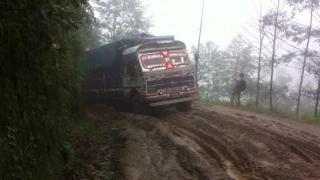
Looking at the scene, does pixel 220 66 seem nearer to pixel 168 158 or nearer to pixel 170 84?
pixel 170 84

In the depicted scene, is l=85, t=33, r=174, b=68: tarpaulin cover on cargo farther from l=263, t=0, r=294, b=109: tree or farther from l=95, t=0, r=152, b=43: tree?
l=95, t=0, r=152, b=43: tree

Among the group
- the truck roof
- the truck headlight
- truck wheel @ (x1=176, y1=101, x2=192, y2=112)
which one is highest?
the truck roof

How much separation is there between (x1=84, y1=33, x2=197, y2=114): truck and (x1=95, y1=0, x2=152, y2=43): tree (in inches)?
733

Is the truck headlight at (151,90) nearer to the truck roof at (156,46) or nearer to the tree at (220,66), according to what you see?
the truck roof at (156,46)

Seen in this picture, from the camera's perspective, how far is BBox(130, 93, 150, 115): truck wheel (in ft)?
38.2

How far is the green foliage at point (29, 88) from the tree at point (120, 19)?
27.7 m

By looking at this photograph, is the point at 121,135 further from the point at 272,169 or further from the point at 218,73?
the point at 218,73

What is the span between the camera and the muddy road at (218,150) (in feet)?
17.8

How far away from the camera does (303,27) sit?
49.0ft

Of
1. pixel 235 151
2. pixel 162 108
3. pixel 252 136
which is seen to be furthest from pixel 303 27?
pixel 235 151

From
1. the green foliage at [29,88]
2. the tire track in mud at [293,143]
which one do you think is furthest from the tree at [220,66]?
the green foliage at [29,88]

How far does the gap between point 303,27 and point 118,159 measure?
12866 mm

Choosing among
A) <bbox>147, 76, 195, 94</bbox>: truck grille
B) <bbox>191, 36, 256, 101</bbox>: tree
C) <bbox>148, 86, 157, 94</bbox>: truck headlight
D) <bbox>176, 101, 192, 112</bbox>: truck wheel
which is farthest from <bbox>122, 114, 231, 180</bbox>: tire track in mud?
<bbox>191, 36, 256, 101</bbox>: tree

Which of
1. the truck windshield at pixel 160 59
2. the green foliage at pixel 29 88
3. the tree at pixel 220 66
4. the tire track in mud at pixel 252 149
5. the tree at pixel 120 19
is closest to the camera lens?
the green foliage at pixel 29 88
